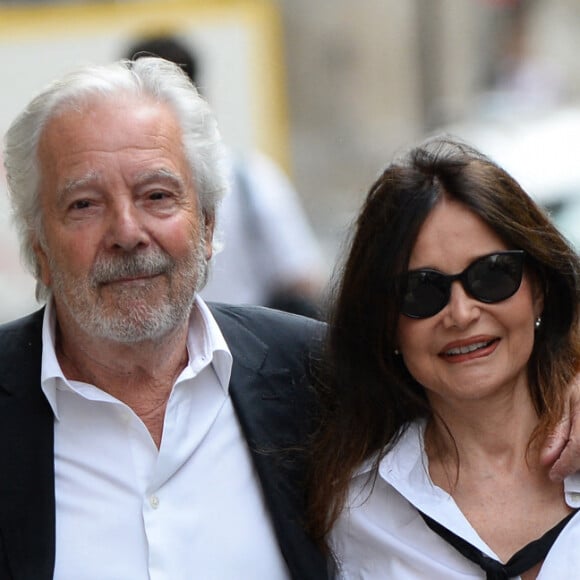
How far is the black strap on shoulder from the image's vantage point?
3150 mm

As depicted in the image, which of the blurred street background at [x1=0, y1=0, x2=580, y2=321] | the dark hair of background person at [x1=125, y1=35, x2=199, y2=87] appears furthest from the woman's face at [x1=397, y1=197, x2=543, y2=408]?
the blurred street background at [x1=0, y1=0, x2=580, y2=321]

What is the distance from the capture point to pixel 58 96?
3533mm

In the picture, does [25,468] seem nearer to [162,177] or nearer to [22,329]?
[22,329]

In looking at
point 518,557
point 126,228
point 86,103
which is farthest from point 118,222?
point 518,557

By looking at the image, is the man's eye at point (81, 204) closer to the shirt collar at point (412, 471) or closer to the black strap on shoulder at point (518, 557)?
the shirt collar at point (412, 471)

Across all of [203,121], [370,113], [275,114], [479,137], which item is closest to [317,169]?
[370,113]

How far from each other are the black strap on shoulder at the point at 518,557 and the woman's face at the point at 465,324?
14.4 inches

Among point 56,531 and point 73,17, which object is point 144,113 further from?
Answer: point 73,17

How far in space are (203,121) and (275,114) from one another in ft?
17.3

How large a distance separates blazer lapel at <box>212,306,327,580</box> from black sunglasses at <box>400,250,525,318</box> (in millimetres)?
543

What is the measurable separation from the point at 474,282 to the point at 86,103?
1111mm

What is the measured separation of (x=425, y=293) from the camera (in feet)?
10.8

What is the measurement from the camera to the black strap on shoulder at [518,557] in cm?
315

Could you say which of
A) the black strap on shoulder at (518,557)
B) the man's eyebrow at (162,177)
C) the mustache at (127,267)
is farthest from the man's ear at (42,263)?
the black strap on shoulder at (518,557)
